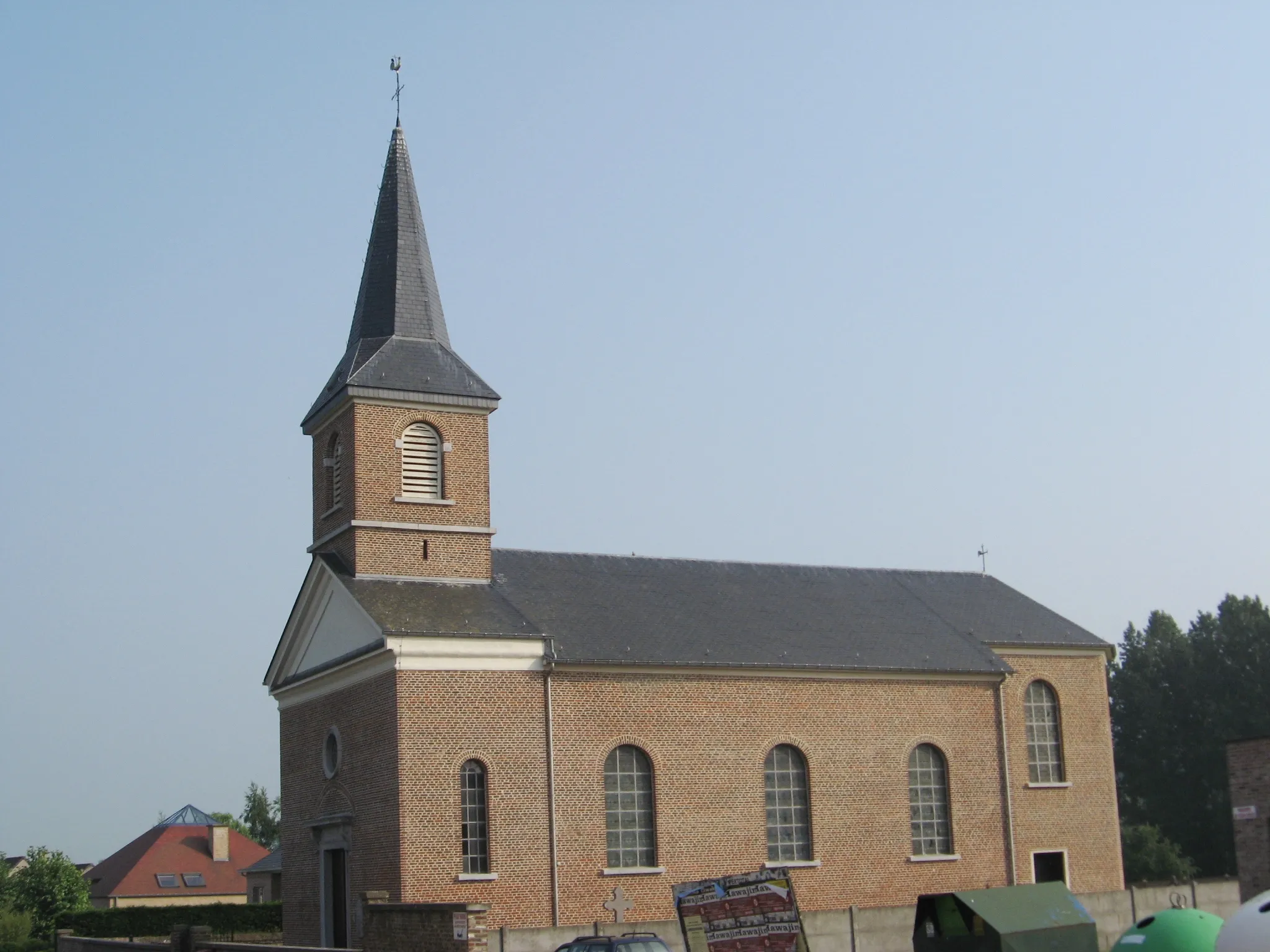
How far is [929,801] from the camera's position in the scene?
112 ft

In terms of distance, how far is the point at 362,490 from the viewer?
31422 mm

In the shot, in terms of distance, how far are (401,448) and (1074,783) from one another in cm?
1805

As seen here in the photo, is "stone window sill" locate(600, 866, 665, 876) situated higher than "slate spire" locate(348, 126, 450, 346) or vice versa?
"slate spire" locate(348, 126, 450, 346)

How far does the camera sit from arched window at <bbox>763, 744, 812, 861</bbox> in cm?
3222

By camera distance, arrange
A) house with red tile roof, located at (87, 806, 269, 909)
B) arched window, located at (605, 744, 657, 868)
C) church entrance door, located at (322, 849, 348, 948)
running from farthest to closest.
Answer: house with red tile roof, located at (87, 806, 269, 909)
church entrance door, located at (322, 849, 348, 948)
arched window, located at (605, 744, 657, 868)

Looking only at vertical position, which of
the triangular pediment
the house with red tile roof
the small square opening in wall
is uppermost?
the triangular pediment

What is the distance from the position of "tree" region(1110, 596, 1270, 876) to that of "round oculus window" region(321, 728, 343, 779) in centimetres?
3993

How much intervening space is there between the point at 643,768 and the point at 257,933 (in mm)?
25163

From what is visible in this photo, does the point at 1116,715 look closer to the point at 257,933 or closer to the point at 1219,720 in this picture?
the point at 1219,720

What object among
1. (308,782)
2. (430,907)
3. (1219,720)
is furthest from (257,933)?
(1219,720)

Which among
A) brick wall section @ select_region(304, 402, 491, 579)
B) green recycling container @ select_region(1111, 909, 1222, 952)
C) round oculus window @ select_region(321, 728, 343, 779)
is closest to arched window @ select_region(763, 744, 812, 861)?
brick wall section @ select_region(304, 402, 491, 579)

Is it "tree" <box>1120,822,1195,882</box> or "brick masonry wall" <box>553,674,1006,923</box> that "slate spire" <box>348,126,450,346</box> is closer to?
"brick masonry wall" <box>553,674,1006,923</box>

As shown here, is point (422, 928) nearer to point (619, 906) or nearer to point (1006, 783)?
point (619, 906)

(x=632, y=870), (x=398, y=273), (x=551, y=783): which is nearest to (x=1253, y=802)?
(x=632, y=870)
